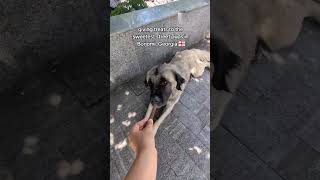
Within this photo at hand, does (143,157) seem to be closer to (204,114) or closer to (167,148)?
(167,148)

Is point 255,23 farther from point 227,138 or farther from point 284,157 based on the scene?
point 284,157

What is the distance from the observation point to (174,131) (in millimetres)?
4539

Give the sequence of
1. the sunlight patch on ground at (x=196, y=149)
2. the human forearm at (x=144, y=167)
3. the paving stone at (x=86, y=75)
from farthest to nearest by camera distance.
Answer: the paving stone at (x=86, y=75)
the sunlight patch on ground at (x=196, y=149)
the human forearm at (x=144, y=167)

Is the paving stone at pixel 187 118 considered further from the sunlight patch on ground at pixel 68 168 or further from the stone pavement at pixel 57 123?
the sunlight patch on ground at pixel 68 168

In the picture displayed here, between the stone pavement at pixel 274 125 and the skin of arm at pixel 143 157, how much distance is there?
1.65 metres

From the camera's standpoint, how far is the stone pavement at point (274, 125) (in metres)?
4.18

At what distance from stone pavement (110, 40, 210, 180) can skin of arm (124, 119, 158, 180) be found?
1.18m

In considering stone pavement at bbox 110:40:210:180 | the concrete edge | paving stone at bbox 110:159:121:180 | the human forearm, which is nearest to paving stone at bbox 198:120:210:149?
stone pavement at bbox 110:40:210:180

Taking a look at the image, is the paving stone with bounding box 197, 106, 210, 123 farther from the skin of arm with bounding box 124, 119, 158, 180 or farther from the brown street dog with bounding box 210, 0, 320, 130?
the skin of arm with bounding box 124, 119, 158, 180

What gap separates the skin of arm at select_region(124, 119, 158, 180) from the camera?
2410mm

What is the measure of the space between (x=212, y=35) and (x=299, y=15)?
1.43m

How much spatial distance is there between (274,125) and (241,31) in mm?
1767

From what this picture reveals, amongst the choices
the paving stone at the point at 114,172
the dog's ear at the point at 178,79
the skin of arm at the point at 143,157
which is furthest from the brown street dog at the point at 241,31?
the skin of arm at the point at 143,157

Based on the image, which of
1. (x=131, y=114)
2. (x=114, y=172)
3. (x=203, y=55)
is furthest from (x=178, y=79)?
(x=114, y=172)
